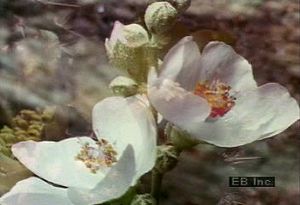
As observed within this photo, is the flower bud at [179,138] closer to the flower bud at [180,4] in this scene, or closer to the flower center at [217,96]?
the flower center at [217,96]

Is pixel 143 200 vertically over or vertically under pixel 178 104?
under

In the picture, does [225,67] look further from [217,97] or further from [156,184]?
[156,184]

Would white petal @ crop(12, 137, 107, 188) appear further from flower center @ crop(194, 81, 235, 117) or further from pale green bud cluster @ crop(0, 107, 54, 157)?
Answer: flower center @ crop(194, 81, 235, 117)

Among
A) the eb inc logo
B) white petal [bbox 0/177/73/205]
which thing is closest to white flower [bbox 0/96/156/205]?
white petal [bbox 0/177/73/205]

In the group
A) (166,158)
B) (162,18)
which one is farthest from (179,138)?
(162,18)

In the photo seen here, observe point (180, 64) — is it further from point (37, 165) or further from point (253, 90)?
point (37, 165)

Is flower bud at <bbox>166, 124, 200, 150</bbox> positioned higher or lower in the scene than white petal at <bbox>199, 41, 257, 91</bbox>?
lower

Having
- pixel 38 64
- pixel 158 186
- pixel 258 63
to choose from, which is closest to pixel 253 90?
pixel 258 63
